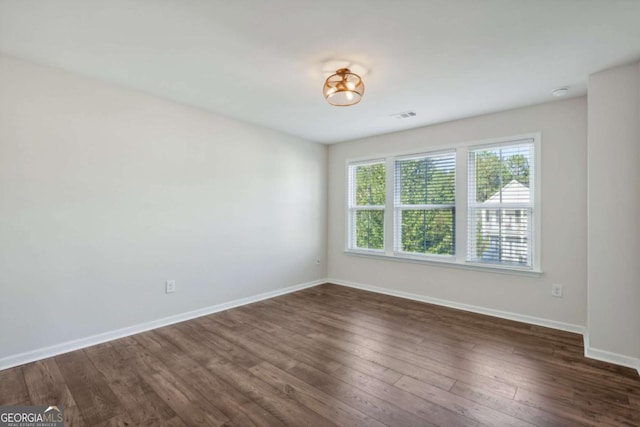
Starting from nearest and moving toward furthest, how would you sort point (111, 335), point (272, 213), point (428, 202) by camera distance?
1. point (111, 335)
2. point (428, 202)
3. point (272, 213)

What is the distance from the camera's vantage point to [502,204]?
11.7ft

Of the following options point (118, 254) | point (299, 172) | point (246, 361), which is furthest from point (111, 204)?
point (299, 172)

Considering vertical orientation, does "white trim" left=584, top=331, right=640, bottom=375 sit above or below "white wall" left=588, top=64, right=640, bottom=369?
below

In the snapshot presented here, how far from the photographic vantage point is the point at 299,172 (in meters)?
4.86

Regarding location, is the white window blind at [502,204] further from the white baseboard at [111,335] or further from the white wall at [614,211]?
the white baseboard at [111,335]

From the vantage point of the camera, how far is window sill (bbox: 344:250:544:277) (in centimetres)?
341

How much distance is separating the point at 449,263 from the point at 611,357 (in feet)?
5.59

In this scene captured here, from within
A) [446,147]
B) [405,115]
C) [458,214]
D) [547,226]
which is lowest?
[547,226]

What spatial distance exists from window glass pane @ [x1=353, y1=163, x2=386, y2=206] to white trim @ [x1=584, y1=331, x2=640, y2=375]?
2.86m

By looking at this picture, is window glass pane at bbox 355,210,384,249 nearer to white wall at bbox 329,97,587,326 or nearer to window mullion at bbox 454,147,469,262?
white wall at bbox 329,97,587,326
